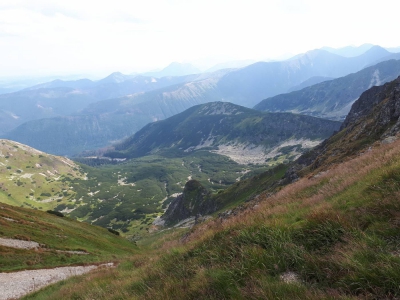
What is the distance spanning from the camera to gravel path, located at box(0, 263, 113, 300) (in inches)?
828

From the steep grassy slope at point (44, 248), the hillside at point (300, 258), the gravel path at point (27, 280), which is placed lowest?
the steep grassy slope at point (44, 248)

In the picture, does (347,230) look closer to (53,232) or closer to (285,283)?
(285,283)

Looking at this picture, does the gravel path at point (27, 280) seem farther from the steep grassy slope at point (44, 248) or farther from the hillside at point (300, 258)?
the hillside at point (300, 258)

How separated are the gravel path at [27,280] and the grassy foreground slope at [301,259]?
15.4m

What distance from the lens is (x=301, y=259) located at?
6.72 meters

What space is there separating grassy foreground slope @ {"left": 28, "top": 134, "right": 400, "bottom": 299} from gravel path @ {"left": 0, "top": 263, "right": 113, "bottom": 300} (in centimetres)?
1541

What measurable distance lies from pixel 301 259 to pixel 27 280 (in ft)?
91.6

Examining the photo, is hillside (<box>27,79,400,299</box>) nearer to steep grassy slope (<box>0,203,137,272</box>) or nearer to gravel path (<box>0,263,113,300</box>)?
gravel path (<box>0,263,113,300</box>)

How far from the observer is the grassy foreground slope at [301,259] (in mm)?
5250

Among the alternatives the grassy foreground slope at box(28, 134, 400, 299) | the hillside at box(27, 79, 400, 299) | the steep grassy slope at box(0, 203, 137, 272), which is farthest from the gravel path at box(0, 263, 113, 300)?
the hillside at box(27, 79, 400, 299)

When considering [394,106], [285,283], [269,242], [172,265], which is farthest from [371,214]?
[394,106]

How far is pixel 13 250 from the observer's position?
103 ft

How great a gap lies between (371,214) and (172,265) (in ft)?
24.2

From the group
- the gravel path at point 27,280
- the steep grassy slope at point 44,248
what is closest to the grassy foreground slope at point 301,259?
the gravel path at point 27,280
